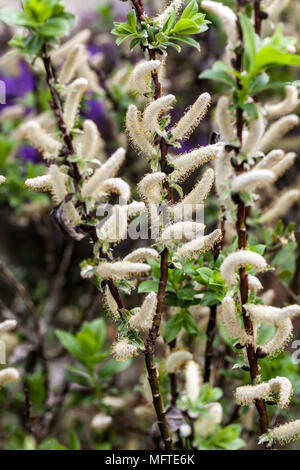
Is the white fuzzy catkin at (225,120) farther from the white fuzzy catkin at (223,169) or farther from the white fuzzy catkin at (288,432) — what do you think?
the white fuzzy catkin at (288,432)

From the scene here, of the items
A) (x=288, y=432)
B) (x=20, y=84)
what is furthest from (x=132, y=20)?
(x=20, y=84)

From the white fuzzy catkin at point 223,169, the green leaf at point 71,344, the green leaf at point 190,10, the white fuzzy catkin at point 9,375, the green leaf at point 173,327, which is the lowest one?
the green leaf at point 71,344

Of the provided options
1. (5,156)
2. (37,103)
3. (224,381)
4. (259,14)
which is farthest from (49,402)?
(259,14)

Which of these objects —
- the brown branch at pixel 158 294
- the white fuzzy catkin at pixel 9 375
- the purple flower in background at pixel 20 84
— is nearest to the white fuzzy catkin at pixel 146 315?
the brown branch at pixel 158 294

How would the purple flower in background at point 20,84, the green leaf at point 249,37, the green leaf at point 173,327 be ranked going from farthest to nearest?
the purple flower in background at point 20,84, the green leaf at point 173,327, the green leaf at point 249,37

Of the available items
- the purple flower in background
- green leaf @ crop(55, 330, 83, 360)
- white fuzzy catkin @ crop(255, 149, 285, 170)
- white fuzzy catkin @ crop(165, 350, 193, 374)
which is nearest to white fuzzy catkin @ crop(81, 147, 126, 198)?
white fuzzy catkin @ crop(255, 149, 285, 170)

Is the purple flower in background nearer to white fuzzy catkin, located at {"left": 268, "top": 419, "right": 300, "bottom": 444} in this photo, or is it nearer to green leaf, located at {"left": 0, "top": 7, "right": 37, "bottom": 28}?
green leaf, located at {"left": 0, "top": 7, "right": 37, "bottom": 28}

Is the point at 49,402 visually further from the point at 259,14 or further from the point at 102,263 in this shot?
the point at 259,14
